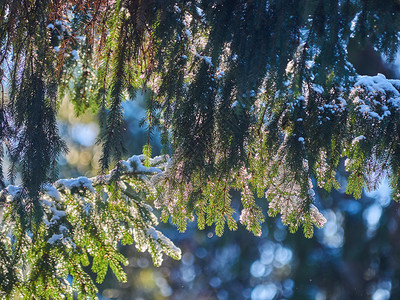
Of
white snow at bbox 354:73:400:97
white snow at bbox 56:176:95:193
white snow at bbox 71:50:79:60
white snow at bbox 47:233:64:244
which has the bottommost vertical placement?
white snow at bbox 47:233:64:244

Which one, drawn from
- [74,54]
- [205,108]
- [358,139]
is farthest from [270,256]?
[205,108]

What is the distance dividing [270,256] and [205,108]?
9239 mm

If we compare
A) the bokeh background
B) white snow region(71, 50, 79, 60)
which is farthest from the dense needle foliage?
the bokeh background

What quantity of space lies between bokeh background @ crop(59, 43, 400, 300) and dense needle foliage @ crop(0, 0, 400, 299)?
7256mm

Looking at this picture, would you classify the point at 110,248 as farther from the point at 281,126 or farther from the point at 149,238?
the point at 281,126

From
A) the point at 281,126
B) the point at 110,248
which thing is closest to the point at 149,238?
the point at 110,248

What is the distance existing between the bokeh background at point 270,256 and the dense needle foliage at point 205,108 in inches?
286

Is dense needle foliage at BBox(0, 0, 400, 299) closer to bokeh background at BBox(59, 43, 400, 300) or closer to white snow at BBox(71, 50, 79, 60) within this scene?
white snow at BBox(71, 50, 79, 60)

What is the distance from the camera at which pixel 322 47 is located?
77.7 inches

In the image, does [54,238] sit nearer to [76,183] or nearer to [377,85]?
[76,183]

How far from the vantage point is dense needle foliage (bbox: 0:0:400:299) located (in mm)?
2098

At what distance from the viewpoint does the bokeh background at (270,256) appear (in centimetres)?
1014

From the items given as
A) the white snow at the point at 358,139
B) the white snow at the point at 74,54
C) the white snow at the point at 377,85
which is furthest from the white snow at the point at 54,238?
the white snow at the point at 377,85

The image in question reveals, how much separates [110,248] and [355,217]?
8617 millimetres
